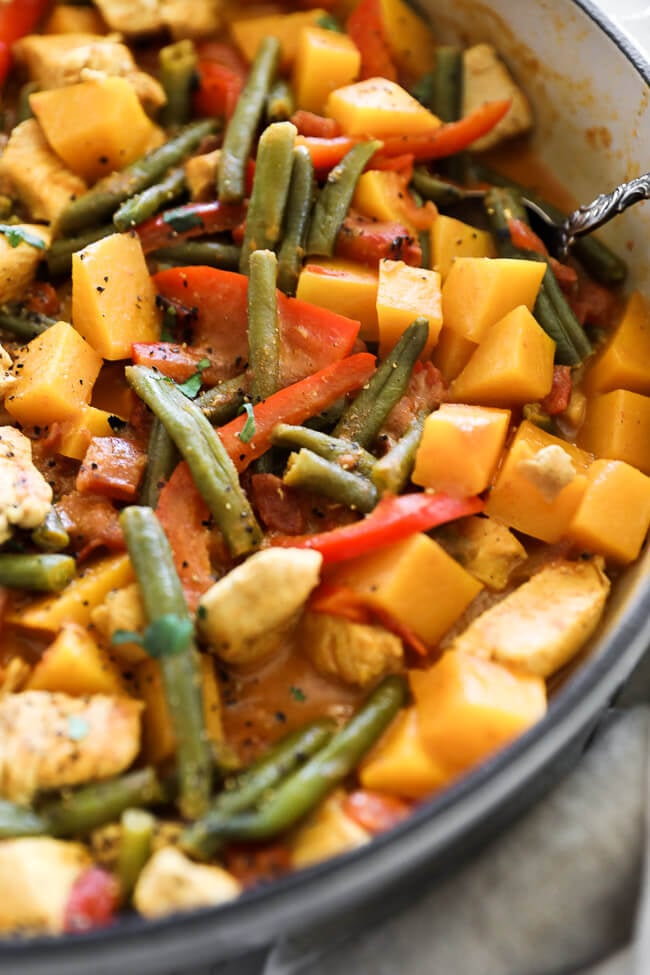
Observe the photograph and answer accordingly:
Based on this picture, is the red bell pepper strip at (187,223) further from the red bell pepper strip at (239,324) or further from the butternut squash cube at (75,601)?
the butternut squash cube at (75,601)

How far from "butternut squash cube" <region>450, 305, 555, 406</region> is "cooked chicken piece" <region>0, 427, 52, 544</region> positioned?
54.9 inches

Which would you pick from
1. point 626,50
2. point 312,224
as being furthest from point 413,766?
point 626,50

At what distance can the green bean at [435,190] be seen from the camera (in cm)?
384

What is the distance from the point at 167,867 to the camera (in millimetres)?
2270

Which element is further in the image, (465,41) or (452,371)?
(465,41)

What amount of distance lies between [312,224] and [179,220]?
50 cm

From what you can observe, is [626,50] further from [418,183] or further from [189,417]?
[189,417]

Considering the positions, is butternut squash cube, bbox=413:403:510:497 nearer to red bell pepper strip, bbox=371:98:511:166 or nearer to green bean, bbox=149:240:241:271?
green bean, bbox=149:240:241:271

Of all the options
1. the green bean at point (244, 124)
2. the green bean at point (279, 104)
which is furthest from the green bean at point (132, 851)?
the green bean at point (279, 104)

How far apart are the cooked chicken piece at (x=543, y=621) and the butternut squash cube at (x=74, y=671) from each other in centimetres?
97

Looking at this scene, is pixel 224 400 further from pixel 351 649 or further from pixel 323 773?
pixel 323 773

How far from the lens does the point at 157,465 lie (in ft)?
10.2

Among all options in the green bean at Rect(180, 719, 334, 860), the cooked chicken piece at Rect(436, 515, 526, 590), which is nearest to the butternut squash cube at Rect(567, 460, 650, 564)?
the cooked chicken piece at Rect(436, 515, 526, 590)

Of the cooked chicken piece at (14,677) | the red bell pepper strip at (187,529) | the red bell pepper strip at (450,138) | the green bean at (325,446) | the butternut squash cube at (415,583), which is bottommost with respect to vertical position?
the cooked chicken piece at (14,677)
